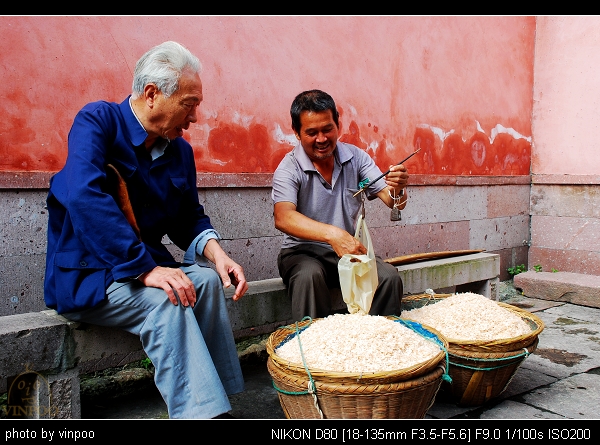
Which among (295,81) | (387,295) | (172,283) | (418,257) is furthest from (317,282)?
(295,81)

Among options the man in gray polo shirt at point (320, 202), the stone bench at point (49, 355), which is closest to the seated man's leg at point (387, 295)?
the man in gray polo shirt at point (320, 202)

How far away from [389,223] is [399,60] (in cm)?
161

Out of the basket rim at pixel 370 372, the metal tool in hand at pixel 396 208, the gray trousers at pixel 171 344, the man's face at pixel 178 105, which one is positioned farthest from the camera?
the metal tool in hand at pixel 396 208

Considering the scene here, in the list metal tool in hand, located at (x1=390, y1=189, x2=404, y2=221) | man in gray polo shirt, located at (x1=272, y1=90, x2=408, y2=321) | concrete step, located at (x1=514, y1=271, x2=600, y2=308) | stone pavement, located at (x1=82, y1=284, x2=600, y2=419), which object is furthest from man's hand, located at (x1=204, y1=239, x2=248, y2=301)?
concrete step, located at (x1=514, y1=271, x2=600, y2=308)

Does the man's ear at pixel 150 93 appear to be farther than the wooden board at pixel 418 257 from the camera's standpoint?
No

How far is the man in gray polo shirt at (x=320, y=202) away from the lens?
10.1ft

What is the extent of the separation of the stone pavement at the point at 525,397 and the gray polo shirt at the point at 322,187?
3.24ft

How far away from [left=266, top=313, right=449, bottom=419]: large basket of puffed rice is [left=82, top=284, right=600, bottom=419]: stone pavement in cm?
59

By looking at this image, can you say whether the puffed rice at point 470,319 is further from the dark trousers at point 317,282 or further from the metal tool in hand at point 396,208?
the metal tool in hand at point 396,208

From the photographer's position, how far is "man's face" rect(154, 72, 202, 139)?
255 centimetres

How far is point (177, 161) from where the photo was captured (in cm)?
283

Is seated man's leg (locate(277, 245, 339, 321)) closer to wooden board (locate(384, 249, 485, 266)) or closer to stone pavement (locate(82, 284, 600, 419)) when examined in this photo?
stone pavement (locate(82, 284, 600, 419))

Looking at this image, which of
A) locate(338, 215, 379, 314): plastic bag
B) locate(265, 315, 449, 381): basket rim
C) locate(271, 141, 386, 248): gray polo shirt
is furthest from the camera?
locate(271, 141, 386, 248): gray polo shirt
